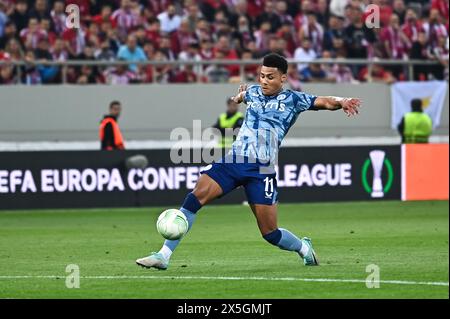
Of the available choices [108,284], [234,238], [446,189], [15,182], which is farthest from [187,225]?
[446,189]

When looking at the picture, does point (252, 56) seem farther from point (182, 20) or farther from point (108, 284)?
point (108, 284)

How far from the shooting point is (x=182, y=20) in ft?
83.5

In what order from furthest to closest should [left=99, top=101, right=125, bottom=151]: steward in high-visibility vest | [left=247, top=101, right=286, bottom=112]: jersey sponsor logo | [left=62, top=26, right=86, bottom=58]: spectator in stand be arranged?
[left=62, top=26, right=86, bottom=58]: spectator in stand, [left=99, top=101, right=125, bottom=151]: steward in high-visibility vest, [left=247, top=101, right=286, bottom=112]: jersey sponsor logo

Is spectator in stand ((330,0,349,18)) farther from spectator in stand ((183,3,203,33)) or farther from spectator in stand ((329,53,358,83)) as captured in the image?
spectator in stand ((183,3,203,33))

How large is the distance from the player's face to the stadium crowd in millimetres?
12801

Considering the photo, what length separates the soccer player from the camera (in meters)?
11.4

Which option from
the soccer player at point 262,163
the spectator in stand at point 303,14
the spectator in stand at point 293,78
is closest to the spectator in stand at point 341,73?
the spectator in stand at point 293,78

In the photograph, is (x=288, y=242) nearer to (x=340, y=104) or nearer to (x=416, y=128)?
(x=340, y=104)

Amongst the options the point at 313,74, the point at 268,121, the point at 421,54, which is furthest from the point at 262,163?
the point at 421,54

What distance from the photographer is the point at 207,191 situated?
1142 centimetres

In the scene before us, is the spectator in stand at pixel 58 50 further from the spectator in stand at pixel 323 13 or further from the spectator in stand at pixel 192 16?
the spectator in stand at pixel 323 13

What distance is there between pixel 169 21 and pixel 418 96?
237 inches

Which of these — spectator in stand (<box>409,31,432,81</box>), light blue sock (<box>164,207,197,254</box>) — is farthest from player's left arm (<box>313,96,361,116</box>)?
spectator in stand (<box>409,31,432,81</box>)

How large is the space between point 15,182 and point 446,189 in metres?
8.64
